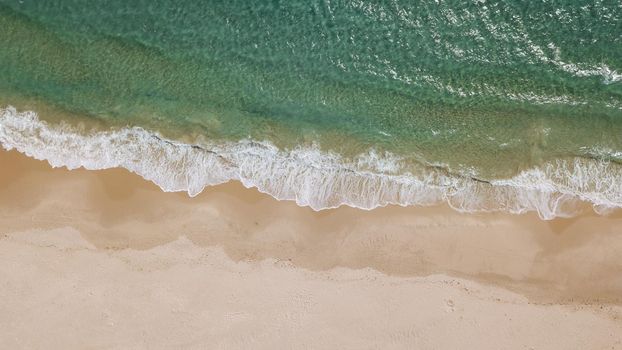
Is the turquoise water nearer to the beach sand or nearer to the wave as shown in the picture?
the wave

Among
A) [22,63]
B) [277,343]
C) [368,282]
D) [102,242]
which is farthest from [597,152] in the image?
[22,63]

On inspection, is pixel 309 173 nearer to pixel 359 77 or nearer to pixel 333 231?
A: pixel 333 231

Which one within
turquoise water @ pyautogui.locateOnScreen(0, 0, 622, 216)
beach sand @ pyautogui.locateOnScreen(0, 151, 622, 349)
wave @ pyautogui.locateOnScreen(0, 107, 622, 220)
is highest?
turquoise water @ pyautogui.locateOnScreen(0, 0, 622, 216)

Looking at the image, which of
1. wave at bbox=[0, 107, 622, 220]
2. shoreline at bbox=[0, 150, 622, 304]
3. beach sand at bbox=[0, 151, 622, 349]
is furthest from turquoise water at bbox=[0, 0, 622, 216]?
beach sand at bbox=[0, 151, 622, 349]

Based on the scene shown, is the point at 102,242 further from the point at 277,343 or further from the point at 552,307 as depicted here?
the point at 552,307

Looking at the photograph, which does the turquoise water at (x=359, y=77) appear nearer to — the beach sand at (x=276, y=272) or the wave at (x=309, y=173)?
the wave at (x=309, y=173)
